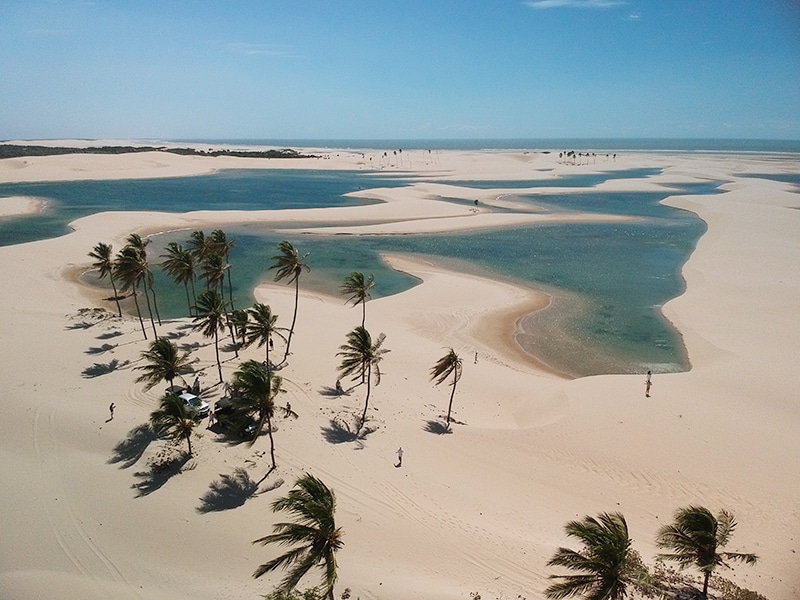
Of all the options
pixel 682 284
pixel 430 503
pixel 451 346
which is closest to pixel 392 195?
pixel 682 284

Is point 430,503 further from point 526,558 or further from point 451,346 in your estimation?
point 451,346

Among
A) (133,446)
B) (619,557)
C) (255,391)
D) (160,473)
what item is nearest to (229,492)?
(160,473)

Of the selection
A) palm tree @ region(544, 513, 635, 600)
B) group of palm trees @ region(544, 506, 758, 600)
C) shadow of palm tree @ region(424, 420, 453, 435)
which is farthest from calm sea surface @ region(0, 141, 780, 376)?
palm tree @ region(544, 513, 635, 600)

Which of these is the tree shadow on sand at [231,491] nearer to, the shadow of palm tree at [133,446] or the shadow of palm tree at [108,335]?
the shadow of palm tree at [133,446]

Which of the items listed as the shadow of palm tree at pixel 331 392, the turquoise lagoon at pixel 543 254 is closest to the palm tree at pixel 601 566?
the shadow of palm tree at pixel 331 392

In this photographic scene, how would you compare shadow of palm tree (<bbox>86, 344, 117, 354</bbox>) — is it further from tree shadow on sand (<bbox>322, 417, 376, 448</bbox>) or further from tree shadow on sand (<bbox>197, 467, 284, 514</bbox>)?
tree shadow on sand (<bbox>322, 417, 376, 448</bbox>)

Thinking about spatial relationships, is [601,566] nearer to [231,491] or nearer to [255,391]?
[255,391]

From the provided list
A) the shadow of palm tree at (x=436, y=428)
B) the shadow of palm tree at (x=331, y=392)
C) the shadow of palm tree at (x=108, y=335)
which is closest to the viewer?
the shadow of palm tree at (x=436, y=428)
